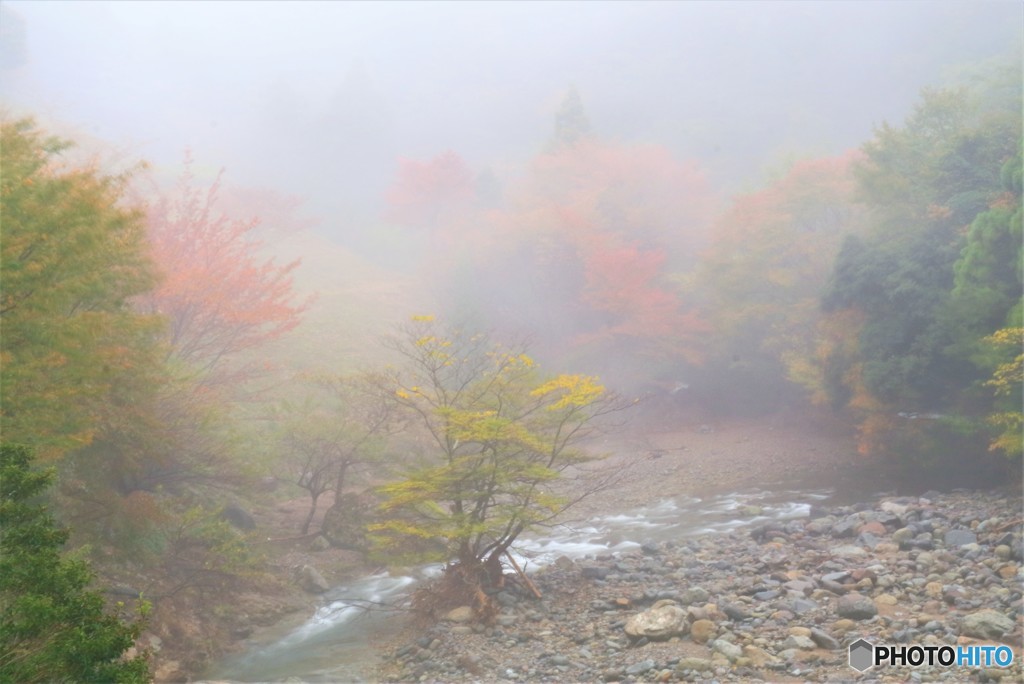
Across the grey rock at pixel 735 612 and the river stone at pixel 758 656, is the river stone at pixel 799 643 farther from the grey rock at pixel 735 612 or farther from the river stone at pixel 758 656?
the grey rock at pixel 735 612

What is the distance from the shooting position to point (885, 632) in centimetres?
807

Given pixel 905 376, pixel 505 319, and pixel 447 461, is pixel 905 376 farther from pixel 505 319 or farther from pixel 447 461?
pixel 505 319

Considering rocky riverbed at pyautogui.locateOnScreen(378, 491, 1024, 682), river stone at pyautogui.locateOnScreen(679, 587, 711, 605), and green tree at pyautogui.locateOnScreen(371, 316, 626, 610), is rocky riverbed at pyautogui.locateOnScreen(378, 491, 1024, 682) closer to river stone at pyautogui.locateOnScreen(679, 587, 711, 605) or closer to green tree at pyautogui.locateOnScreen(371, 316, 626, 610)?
river stone at pyautogui.locateOnScreen(679, 587, 711, 605)

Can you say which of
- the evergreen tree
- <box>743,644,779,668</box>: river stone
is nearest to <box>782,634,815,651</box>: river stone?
<box>743,644,779,668</box>: river stone

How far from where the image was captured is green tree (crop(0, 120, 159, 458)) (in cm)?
691

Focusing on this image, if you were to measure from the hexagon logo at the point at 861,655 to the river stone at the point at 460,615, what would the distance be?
5.13m

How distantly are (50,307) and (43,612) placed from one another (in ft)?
12.9

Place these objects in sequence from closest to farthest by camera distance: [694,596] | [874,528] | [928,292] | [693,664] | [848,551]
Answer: [693,664] < [694,596] < [848,551] < [874,528] < [928,292]

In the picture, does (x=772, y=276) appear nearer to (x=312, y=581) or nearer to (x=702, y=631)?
(x=312, y=581)

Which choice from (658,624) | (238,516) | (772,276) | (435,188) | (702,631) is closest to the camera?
(702,631)

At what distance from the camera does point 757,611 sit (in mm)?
9289

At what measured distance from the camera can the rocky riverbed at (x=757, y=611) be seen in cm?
784

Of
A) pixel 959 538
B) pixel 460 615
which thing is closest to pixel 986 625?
pixel 959 538

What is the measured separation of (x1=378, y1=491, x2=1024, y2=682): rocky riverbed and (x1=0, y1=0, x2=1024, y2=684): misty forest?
66 mm
